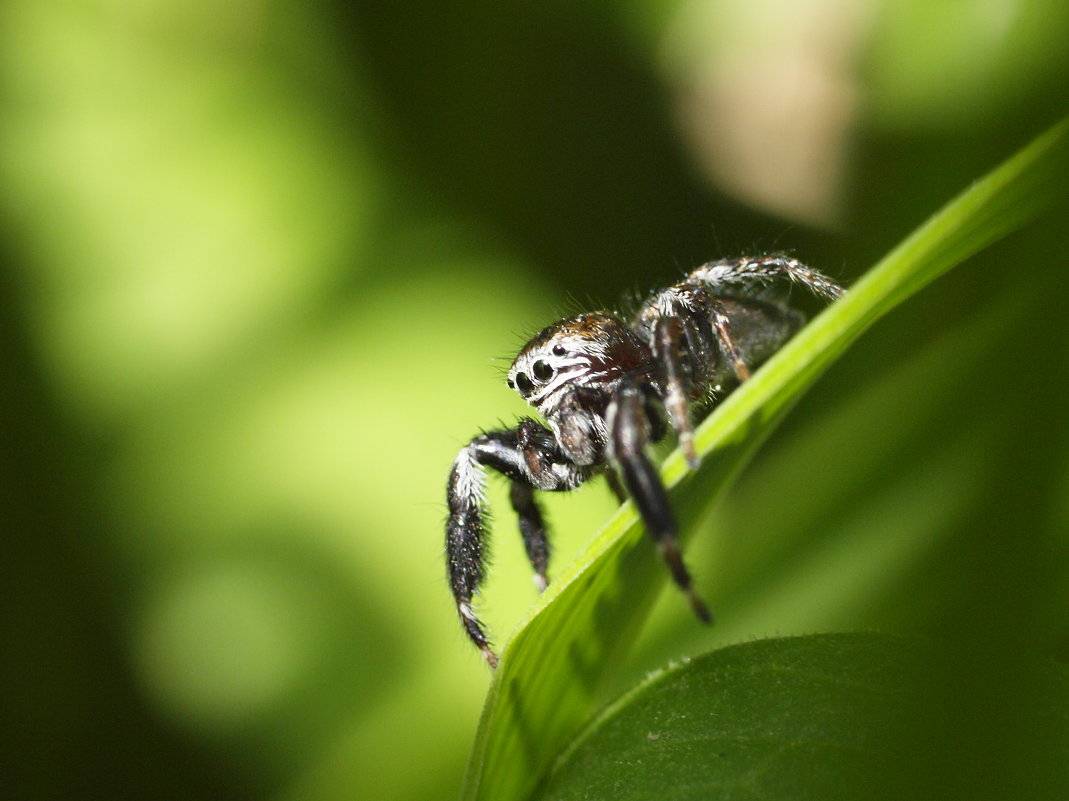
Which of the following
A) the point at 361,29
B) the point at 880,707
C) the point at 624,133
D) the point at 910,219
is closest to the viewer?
the point at 880,707

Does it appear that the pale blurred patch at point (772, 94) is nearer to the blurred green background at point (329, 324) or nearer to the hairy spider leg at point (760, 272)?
the blurred green background at point (329, 324)

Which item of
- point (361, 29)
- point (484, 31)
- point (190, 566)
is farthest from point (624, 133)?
point (190, 566)

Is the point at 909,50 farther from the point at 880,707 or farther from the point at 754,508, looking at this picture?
the point at 880,707

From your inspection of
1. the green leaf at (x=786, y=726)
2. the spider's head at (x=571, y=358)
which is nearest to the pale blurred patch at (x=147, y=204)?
the spider's head at (x=571, y=358)

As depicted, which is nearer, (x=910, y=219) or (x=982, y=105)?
(x=982, y=105)

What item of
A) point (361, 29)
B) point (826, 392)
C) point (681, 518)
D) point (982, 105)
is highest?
point (361, 29)

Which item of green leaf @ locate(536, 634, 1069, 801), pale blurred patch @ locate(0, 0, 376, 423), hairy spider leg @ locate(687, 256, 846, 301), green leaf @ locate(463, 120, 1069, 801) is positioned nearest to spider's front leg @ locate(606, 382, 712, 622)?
green leaf @ locate(463, 120, 1069, 801)

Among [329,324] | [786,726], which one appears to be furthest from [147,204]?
[786,726]
